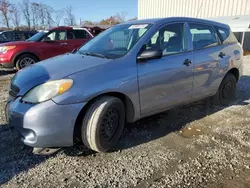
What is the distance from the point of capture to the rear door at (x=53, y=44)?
7758 mm

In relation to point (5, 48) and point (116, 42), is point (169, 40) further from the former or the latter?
point (5, 48)

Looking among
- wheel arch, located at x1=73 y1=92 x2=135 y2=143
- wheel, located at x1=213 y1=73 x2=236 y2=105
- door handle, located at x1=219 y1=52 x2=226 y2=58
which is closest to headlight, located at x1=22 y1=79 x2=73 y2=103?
wheel arch, located at x1=73 y1=92 x2=135 y2=143

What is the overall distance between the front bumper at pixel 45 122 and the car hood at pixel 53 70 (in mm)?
239

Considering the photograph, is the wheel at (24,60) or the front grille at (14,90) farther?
the wheel at (24,60)

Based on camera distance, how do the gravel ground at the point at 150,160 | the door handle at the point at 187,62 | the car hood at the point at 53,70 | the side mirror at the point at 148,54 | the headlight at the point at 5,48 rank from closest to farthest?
the gravel ground at the point at 150,160
the car hood at the point at 53,70
the side mirror at the point at 148,54
the door handle at the point at 187,62
the headlight at the point at 5,48

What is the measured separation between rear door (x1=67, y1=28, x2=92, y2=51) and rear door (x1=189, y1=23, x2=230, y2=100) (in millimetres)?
5424

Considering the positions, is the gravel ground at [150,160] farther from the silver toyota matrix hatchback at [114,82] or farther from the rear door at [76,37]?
the rear door at [76,37]

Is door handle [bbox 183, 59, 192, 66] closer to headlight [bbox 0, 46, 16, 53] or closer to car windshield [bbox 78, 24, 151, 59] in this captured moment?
car windshield [bbox 78, 24, 151, 59]

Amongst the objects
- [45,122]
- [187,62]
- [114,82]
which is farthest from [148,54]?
[45,122]

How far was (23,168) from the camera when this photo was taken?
2578 mm

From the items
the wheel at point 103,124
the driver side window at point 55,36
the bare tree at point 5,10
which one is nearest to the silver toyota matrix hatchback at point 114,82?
the wheel at point 103,124

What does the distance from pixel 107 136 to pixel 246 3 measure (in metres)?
15.7

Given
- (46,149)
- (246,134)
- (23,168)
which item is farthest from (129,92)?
(246,134)

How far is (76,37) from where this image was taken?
8609 millimetres
